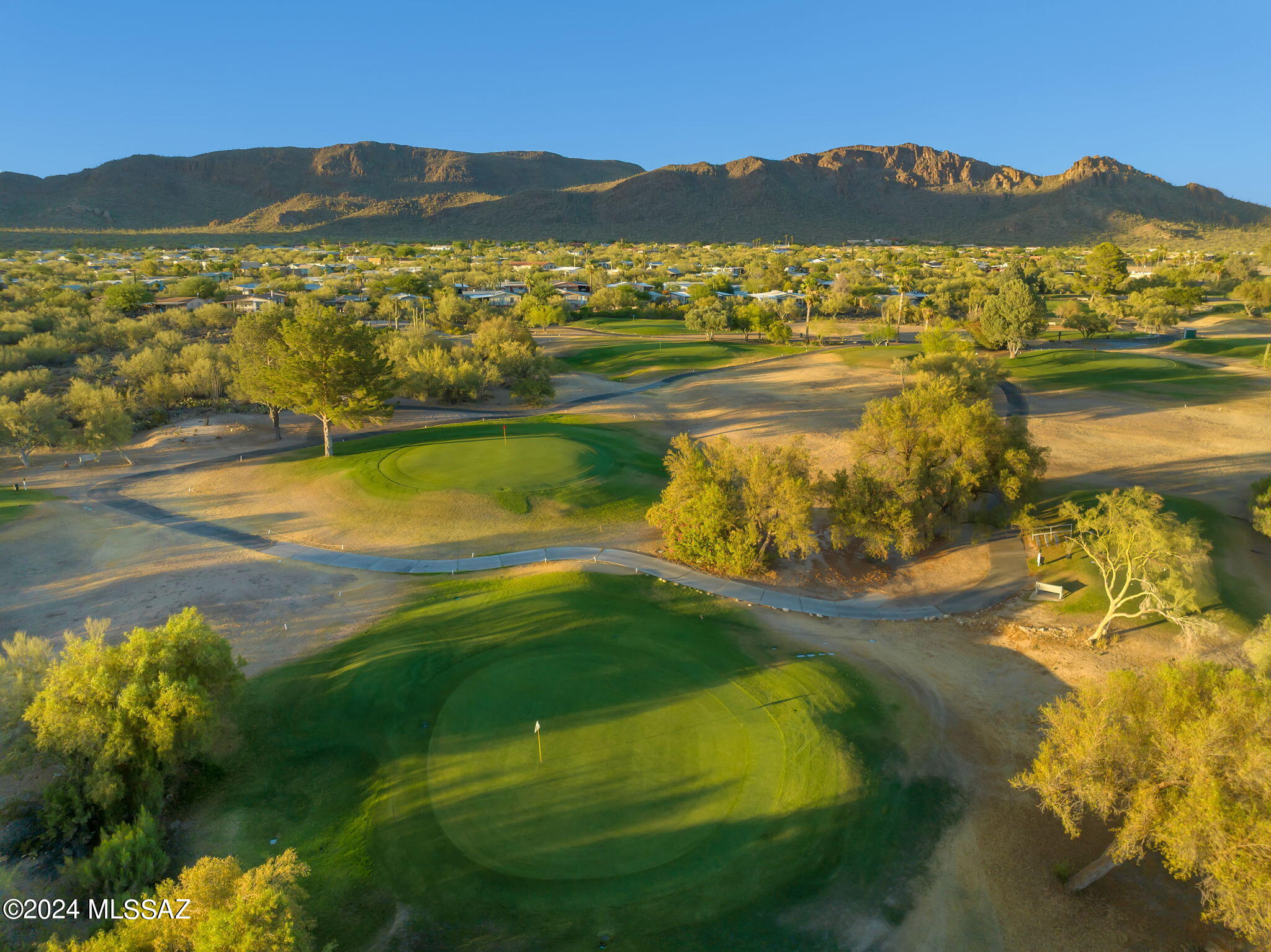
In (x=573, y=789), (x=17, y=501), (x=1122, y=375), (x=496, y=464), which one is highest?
(x=1122, y=375)

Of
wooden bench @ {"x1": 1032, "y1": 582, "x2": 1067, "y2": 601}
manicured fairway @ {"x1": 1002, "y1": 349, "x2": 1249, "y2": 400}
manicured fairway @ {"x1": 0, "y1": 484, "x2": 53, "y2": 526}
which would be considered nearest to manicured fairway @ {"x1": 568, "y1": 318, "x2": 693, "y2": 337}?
manicured fairway @ {"x1": 1002, "y1": 349, "x2": 1249, "y2": 400}

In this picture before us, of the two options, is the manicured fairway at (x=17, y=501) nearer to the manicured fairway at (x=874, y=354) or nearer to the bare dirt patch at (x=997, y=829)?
the bare dirt patch at (x=997, y=829)

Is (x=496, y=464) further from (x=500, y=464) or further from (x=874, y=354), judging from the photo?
(x=874, y=354)

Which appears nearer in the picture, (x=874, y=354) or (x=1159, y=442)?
(x=1159, y=442)

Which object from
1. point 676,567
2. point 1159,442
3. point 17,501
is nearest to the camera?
point 676,567

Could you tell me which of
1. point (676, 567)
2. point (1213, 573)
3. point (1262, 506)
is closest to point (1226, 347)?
point (1262, 506)

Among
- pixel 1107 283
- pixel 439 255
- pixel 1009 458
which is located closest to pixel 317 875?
pixel 1009 458

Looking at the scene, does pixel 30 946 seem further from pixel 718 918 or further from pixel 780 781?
pixel 780 781
